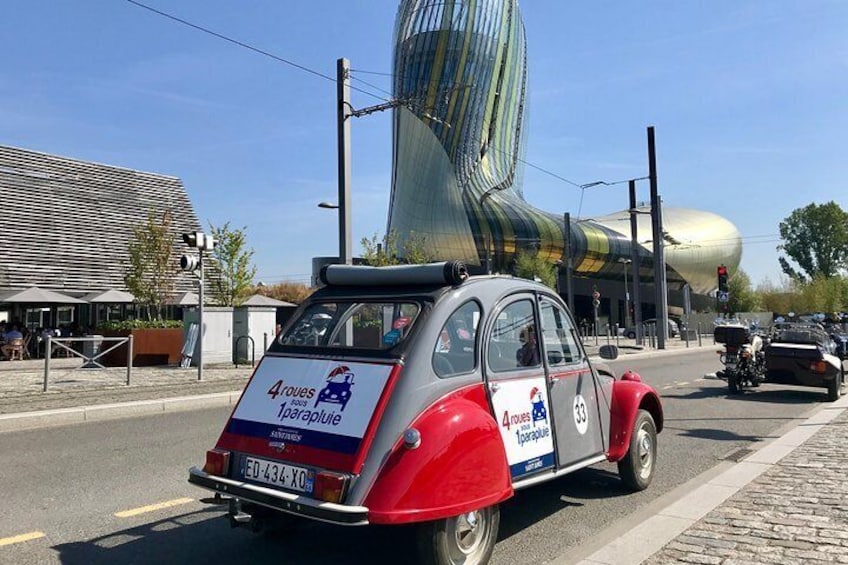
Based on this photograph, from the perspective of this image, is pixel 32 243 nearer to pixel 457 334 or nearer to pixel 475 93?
pixel 457 334

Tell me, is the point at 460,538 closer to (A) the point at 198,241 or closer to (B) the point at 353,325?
(B) the point at 353,325

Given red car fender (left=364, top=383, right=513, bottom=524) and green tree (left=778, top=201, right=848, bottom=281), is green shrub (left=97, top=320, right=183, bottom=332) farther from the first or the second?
green tree (left=778, top=201, right=848, bottom=281)

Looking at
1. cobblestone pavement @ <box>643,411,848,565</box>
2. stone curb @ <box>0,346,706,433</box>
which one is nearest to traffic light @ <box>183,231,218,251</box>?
stone curb @ <box>0,346,706,433</box>

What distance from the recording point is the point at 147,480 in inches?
247

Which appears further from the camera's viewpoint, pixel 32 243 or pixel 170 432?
pixel 32 243

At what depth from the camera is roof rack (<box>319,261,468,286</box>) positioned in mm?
4133

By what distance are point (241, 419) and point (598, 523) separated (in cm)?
277

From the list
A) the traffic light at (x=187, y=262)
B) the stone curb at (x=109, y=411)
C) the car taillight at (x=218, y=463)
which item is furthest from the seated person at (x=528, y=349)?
the traffic light at (x=187, y=262)

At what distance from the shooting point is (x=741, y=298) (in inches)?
3359

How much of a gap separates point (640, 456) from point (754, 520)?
1.16 metres

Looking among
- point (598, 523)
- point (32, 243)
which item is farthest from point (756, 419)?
point (32, 243)

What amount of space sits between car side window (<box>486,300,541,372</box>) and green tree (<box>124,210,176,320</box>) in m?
21.4

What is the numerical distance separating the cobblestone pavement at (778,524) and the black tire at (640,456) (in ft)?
2.42

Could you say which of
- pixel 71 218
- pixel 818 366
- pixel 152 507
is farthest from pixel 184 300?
pixel 152 507
